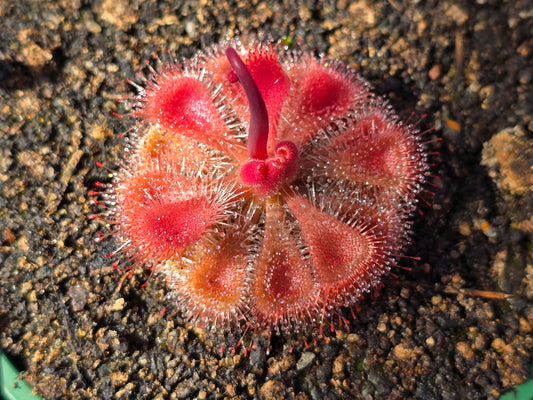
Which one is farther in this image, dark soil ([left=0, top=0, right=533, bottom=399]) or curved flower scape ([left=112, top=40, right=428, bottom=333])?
dark soil ([left=0, top=0, right=533, bottom=399])

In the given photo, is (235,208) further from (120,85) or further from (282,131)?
(120,85)

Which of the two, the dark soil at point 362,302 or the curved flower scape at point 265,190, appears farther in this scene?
the dark soil at point 362,302

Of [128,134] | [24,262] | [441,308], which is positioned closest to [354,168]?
[441,308]

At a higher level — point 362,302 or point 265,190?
point 265,190
